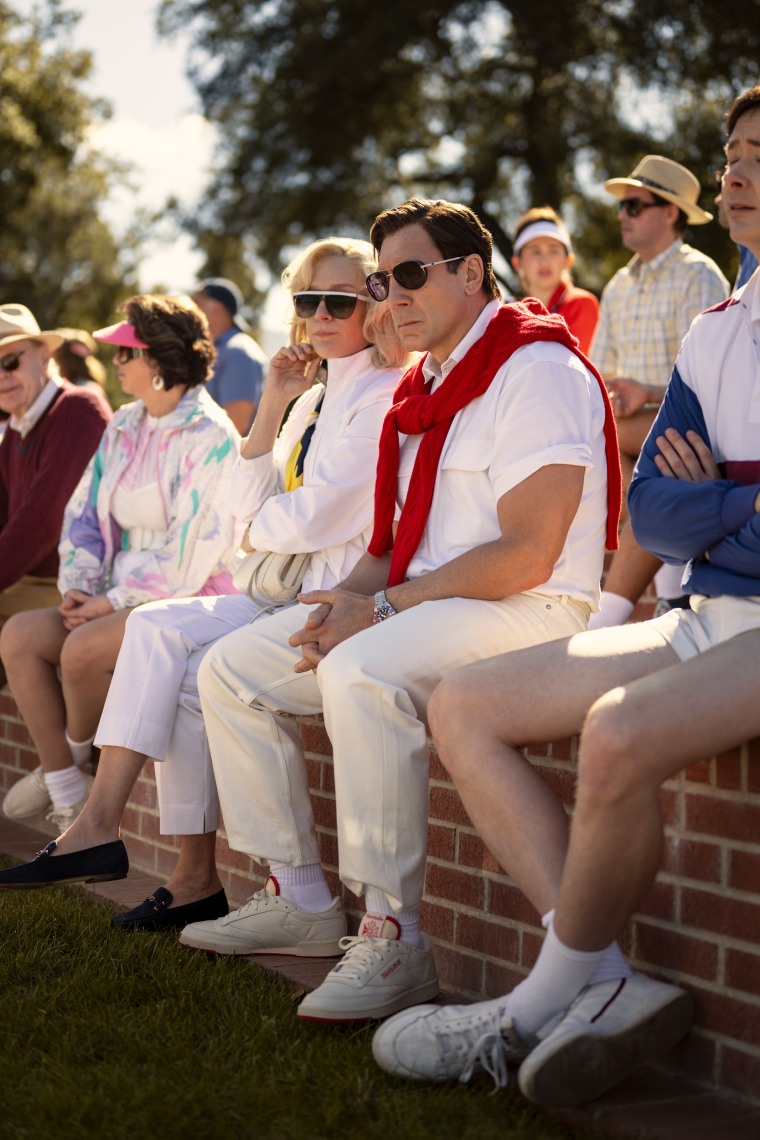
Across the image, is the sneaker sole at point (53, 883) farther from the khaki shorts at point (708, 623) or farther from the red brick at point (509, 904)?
the khaki shorts at point (708, 623)

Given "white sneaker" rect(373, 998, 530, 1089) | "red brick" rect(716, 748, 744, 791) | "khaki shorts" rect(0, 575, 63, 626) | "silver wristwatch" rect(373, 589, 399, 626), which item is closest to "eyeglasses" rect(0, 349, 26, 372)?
"khaki shorts" rect(0, 575, 63, 626)

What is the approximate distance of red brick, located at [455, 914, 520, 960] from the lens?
3297 millimetres

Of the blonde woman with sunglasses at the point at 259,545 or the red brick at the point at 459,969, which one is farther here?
the blonde woman with sunglasses at the point at 259,545

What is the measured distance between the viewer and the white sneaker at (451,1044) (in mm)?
2688

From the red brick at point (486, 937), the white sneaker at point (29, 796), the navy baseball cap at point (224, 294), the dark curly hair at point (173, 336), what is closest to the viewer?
the red brick at point (486, 937)

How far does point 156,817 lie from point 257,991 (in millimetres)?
1720

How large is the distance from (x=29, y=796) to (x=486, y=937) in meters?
2.84

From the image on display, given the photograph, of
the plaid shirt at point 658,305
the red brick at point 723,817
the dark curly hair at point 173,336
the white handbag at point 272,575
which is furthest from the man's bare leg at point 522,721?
the plaid shirt at point 658,305

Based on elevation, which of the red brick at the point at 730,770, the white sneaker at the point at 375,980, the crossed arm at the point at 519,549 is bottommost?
the white sneaker at the point at 375,980

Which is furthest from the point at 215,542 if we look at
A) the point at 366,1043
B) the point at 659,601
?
the point at 366,1043

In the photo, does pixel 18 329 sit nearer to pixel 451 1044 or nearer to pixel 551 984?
pixel 451 1044

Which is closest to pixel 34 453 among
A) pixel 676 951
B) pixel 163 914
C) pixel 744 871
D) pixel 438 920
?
pixel 163 914

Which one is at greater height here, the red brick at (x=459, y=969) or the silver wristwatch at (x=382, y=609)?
the silver wristwatch at (x=382, y=609)

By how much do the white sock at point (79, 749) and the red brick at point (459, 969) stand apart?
2313mm
